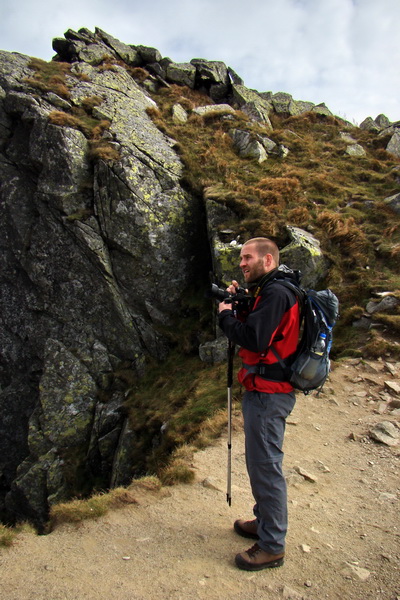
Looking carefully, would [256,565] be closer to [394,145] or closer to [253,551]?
[253,551]

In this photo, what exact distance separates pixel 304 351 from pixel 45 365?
14.2m

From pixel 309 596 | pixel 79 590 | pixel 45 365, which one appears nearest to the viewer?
pixel 309 596

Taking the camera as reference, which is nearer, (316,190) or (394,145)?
(316,190)

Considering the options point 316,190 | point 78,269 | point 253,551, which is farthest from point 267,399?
point 316,190

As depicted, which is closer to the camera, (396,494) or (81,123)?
Answer: (396,494)

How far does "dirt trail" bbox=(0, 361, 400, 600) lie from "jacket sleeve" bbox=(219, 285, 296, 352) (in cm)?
289

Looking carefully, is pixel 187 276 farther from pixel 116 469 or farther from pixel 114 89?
pixel 114 89

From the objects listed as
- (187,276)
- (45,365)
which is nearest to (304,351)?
(187,276)

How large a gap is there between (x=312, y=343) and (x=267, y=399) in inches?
36.3

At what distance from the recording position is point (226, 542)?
5.29 meters

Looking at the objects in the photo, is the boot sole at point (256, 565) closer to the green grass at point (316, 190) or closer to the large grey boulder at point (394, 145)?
the green grass at point (316, 190)

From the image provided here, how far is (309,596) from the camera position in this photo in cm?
420

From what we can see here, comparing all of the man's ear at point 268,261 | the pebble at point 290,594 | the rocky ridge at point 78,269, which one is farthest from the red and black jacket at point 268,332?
the rocky ridge at point 78,269

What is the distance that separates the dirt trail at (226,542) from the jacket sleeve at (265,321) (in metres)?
2.89
